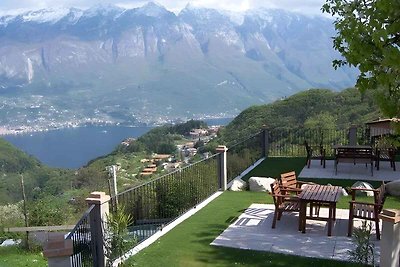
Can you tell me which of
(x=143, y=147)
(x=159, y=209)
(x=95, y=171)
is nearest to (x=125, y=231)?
(x=159, y=209)

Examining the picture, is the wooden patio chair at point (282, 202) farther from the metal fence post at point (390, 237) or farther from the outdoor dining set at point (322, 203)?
the metal fence post at point (390, 237)

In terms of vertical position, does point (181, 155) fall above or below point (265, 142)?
below

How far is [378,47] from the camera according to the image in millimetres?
3754

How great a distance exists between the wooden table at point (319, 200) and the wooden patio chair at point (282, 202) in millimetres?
188

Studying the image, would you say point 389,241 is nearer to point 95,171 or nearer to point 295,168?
point 295,168

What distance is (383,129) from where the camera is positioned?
13.3 m

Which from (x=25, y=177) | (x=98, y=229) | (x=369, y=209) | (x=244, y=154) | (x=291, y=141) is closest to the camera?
(x=98, y=229)

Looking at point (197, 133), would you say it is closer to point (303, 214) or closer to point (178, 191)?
point (178, 191)

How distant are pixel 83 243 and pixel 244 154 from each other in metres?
9.57

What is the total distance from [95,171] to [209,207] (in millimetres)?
36581

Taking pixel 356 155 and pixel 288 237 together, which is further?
pixel 356 155

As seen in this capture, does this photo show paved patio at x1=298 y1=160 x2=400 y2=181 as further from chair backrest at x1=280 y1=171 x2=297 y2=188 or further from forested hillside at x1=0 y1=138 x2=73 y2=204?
forested hillside at x1=0 y1=138 x2=73 y2=204

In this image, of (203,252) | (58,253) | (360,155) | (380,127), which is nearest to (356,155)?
(360,155)

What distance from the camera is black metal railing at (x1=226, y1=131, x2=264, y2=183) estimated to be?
1405 cm
